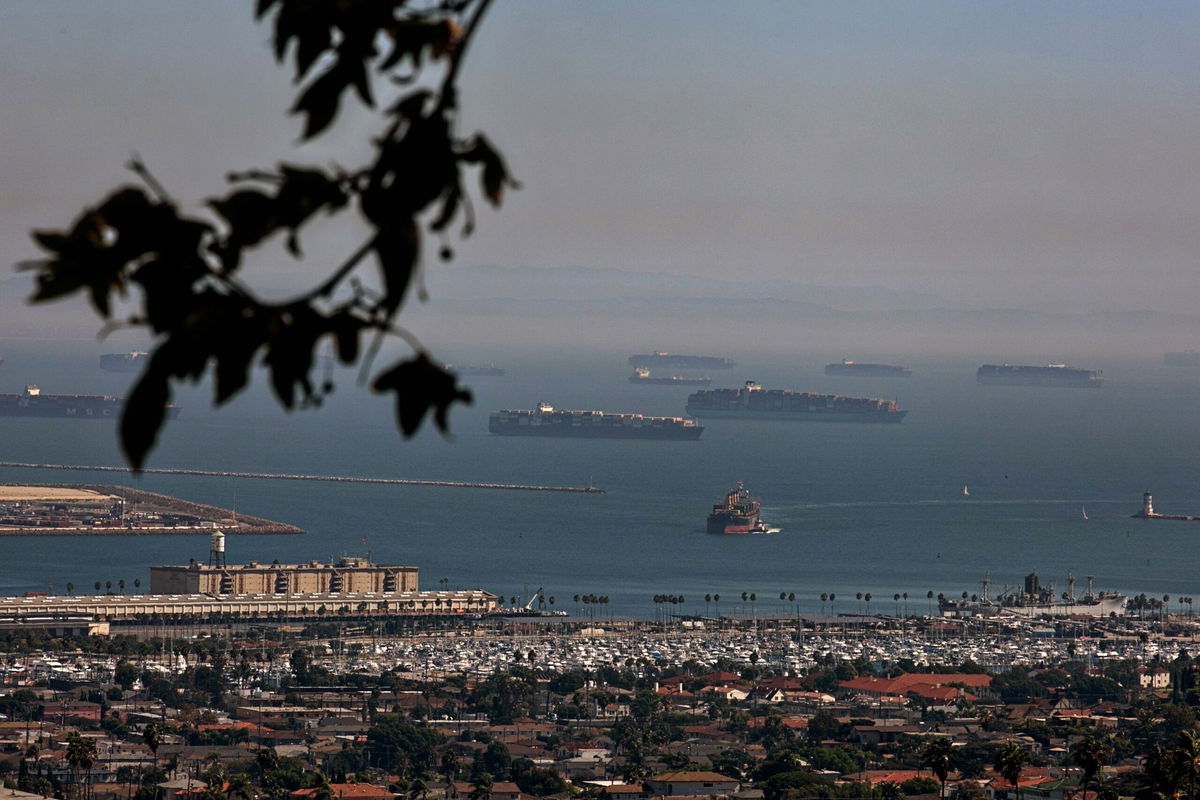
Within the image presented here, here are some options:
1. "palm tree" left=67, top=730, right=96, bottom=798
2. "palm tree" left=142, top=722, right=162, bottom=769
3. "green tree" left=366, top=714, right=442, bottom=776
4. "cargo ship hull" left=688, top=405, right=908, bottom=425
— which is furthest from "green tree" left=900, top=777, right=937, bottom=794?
"cargo ship hull" left=688, top=405, right=908, bottom=425

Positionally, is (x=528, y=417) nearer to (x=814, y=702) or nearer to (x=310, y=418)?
(x=310, y=418)

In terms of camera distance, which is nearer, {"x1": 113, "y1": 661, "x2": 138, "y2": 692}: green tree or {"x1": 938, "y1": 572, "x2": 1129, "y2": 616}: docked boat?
{"x1": 113, "y1": 661, "x2": 138, "y2": 692}: green tree

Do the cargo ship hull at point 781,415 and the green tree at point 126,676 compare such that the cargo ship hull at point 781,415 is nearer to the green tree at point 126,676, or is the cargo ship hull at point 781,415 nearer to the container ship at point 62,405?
the container ship at point 62,405

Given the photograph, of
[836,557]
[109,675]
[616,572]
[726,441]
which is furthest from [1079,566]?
[726,441]

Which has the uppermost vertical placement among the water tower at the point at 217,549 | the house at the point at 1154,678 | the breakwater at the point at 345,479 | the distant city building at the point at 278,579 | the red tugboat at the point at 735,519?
the breakwater at the point at 345,479

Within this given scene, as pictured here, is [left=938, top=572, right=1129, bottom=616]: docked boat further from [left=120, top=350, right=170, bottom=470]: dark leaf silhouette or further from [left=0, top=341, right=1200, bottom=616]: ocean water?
[left=120, top=350, right=170, bottom=470]: dark leaf silhouette

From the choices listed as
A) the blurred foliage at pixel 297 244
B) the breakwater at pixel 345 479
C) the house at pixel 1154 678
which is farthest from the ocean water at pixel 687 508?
the blurred foliage at pixel 297 244
